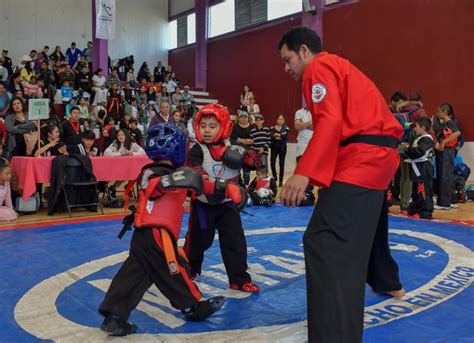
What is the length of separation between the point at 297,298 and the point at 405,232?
2.72 m

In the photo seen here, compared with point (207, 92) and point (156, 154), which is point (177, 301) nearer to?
point (156, 154)

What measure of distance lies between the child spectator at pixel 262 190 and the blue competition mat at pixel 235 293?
219 cm

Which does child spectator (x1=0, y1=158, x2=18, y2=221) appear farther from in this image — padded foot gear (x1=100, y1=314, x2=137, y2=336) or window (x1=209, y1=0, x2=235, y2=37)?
window (x1=209, y1=0, x2=235, y2=37)

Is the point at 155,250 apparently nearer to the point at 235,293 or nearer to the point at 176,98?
the point at 235,293

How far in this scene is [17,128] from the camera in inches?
304

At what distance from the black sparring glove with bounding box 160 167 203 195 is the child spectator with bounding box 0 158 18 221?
15.4 ft

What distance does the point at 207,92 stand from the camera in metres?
21.1

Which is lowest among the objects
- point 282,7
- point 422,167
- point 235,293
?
point 235,293

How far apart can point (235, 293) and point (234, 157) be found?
3.29 feet

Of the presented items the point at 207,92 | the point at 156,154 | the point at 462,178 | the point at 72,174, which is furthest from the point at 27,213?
the point at 207,92

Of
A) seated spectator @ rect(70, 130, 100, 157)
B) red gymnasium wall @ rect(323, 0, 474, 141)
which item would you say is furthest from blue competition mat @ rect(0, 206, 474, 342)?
red gymnasium wall @ rect(323, 0, 474, 141)

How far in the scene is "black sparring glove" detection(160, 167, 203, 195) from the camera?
254cm

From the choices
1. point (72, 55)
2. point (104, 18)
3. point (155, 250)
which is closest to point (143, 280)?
point (155, 250)

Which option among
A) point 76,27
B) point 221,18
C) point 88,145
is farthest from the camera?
point 76,27
